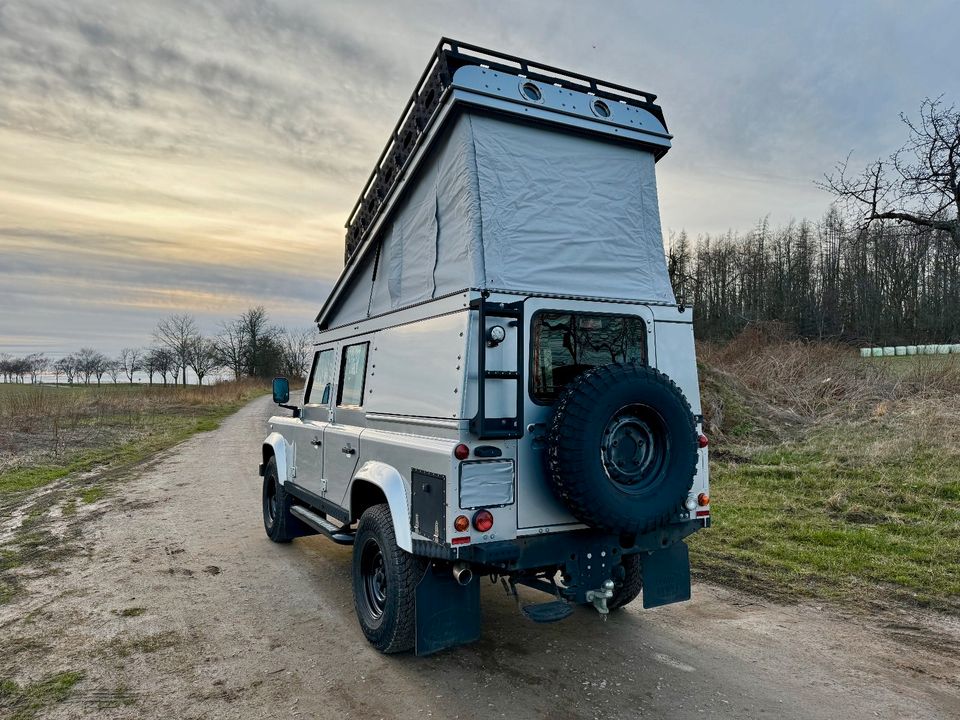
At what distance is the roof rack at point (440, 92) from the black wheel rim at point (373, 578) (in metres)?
2.67

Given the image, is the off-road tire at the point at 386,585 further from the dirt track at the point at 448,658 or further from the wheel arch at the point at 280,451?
the wheel arch at the point at 280,451

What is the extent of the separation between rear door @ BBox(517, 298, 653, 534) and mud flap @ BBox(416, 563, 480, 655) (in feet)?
1.87

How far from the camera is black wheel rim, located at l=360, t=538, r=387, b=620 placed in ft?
14.0

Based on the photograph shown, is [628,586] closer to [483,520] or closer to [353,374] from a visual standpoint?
[483,520]


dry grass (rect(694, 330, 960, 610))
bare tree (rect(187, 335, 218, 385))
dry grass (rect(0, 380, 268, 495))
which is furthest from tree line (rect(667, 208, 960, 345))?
bare tree (rect(187, 335, 218, 385))

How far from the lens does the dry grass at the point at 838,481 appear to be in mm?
5566

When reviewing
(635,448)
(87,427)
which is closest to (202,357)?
(87,427)

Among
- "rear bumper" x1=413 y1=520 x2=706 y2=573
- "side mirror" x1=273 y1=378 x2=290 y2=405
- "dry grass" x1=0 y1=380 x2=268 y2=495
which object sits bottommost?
"dry grass" x1=0 y1=380 x2=268 y2=495

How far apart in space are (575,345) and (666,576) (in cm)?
171

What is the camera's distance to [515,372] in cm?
362

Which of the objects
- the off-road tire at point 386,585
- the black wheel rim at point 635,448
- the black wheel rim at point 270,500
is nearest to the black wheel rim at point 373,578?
the off-road tire at point 386,585

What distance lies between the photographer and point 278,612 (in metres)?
4.89

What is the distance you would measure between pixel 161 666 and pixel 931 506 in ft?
26.8

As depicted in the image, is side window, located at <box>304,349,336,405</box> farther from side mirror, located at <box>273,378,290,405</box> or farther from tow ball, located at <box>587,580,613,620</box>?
tow ball, located at <box>587,580,613,620</box>
